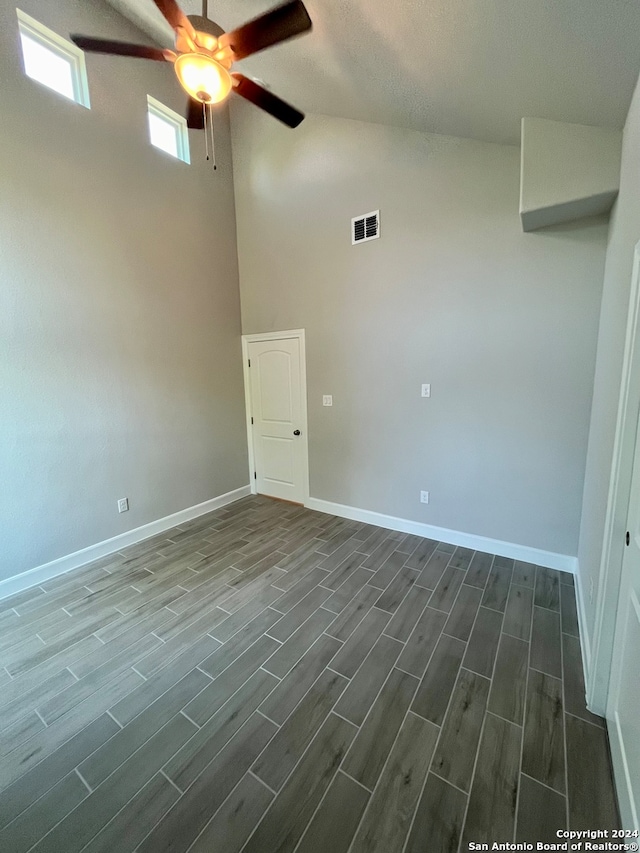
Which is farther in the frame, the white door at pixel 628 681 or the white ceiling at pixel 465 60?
the white ceiling at pixel 465 60

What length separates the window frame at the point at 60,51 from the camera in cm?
243

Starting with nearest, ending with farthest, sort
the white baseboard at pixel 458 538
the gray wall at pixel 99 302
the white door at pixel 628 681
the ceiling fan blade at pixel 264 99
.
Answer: the white door at pixel 628 681 < the ceiling fan blade at pixel 264 99 < the gray wall at pixel 99 302 < the white baseboard at pixel 458 538

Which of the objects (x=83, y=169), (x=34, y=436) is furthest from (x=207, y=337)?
(x=34, y=436)

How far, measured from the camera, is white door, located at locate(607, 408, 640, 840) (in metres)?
1.08

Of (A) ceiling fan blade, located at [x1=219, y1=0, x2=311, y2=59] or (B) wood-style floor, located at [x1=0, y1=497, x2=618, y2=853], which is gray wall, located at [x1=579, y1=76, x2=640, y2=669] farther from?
(A) ceiling fan blade, located at [x1=219, y1=0, x2=311, y2=59]

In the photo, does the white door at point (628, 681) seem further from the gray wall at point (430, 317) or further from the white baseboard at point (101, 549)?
the white baseboard at point (101, 549)

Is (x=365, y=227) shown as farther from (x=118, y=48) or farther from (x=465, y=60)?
(x=118, y=48)

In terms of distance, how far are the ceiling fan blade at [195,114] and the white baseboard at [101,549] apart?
133 inches

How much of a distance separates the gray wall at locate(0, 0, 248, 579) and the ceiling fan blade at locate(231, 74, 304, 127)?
1.69 m

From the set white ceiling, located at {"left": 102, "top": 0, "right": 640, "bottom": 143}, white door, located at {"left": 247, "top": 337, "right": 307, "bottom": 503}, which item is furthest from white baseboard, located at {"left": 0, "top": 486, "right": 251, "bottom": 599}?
white ceiling, located at {"left": 102, "top": 0, "right": 640, "bottom": 143}

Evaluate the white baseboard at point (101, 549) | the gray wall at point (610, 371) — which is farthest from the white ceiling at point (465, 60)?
the white baseboard at point (101, 549)

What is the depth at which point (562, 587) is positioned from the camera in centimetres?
241

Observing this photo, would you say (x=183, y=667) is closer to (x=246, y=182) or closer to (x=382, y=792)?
(x=382, y=792)

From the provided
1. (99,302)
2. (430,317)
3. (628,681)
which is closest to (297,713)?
(628,681)
